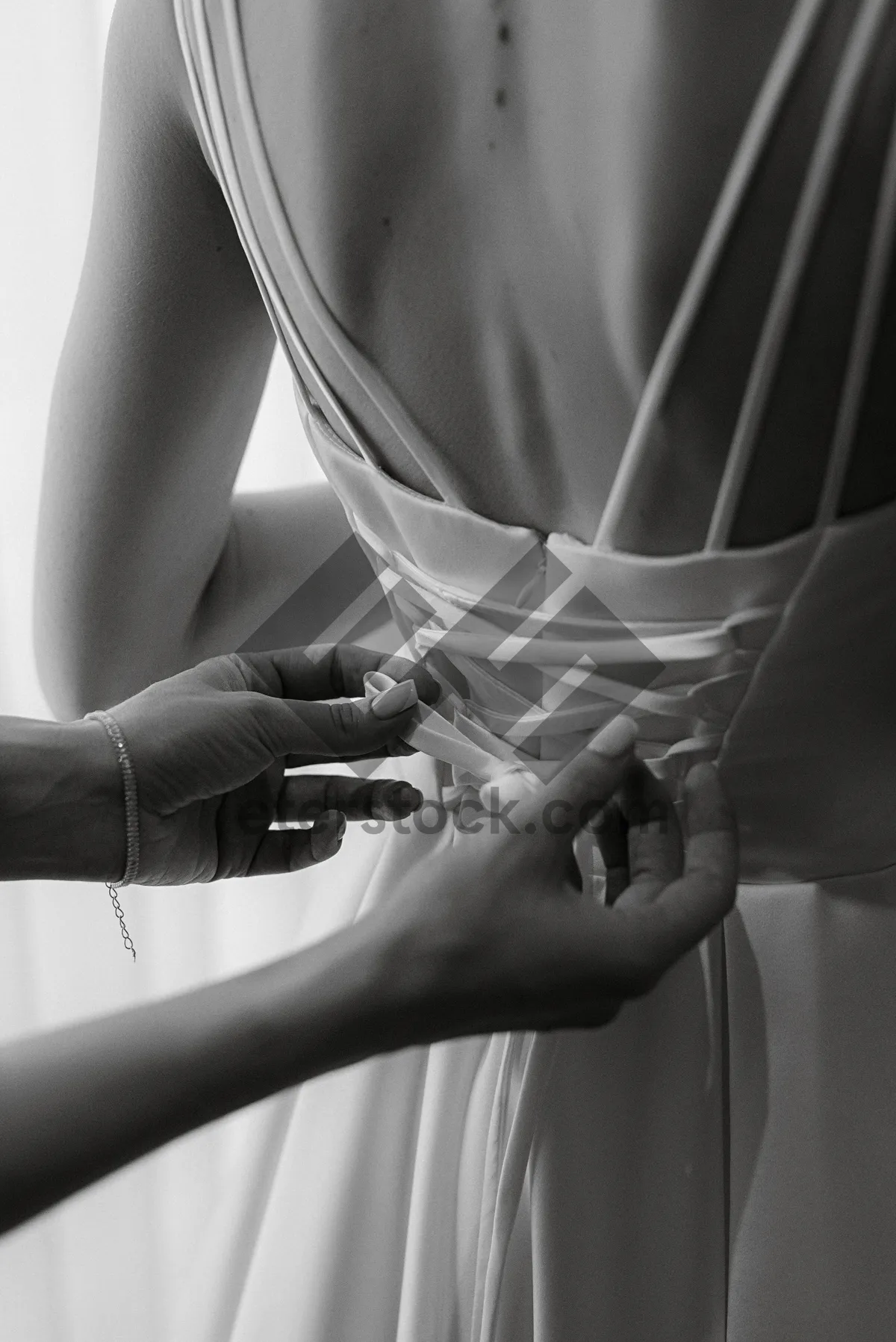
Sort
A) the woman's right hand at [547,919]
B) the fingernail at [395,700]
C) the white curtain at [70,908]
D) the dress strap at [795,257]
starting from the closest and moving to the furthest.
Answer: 1. the dress strap at [795,257]
2. the woman's right hand at [547,919]
3. the fingernail at [395,700]
4. the white curtain at [70,908]

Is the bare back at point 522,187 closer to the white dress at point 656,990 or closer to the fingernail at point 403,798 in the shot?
the white dress at point 656,990

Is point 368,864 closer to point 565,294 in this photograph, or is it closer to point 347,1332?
point 347,1332

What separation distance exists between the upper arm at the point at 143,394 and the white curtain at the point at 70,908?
2.00ft

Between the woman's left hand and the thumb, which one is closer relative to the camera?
the thumb

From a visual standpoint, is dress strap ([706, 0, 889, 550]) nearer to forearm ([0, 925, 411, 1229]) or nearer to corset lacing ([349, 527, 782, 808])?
corset lacing ([349, 527, 782, 808])

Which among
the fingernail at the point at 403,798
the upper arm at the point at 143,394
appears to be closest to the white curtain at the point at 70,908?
the upper arm at the point at 143,394

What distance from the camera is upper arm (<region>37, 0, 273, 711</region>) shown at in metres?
0.58

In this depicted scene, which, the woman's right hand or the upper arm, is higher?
the upper arm

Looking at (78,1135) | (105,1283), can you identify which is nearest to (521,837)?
(78,1135)

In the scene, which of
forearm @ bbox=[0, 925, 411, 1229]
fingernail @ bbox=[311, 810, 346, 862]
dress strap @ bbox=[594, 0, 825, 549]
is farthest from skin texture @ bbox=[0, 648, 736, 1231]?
fingernail @ bbox=[311, 810, 346, 862]

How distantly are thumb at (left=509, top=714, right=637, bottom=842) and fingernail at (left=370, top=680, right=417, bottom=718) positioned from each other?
154mm

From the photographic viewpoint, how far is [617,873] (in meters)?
0.57

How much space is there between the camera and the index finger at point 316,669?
740 millimetres

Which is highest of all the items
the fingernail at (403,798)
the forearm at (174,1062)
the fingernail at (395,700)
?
the fingernail at (395,700)
